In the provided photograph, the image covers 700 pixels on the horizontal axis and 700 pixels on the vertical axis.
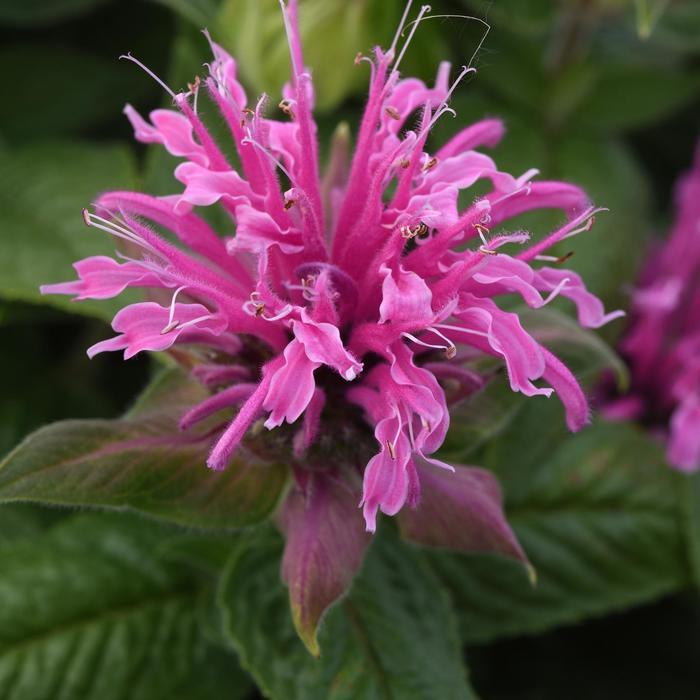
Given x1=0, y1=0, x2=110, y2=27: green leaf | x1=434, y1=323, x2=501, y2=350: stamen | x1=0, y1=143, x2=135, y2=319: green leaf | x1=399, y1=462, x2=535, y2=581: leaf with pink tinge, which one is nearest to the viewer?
x1=434, y1=323, x2=501, y2=350: stamen

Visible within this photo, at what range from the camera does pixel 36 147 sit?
3.22 feet

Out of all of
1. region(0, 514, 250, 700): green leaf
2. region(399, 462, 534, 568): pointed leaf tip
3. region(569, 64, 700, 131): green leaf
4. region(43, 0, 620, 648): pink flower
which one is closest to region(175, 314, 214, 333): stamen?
region(43, 0, 620, 648): pink flower

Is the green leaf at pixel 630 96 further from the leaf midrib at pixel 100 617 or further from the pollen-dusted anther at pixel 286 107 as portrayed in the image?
the leaf midrib at pixel 100 617

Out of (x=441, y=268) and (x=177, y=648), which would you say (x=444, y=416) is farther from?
(x=177, y=648)

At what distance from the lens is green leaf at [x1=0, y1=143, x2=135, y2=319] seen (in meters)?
0.83

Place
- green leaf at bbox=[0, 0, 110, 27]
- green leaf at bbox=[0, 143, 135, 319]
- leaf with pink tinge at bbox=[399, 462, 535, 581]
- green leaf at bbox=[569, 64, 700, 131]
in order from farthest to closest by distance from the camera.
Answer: green leaf at bbox=[569, 64, 700, 131] < green leaf at bbox=[0, 0, 110, 27] < green leaf at bbox=[0, 143, 135, 319] < leaf with pink tinge at bbox=[399, 462, 535, 581]

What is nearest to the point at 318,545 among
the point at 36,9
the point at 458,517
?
the point at 458,517

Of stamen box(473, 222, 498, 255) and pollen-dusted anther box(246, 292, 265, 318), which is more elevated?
stamen box(473, 222, 498, 255)

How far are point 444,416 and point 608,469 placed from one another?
1.48ft

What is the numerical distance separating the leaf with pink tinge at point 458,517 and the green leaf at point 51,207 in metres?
0.30

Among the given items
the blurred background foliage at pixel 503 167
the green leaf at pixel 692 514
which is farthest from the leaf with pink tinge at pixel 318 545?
the green leaf at pixel 692 514

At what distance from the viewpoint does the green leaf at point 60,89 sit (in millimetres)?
1077

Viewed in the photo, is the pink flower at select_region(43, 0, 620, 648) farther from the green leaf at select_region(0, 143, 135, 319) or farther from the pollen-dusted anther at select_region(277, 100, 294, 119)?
the green leaf at select_region(0, 143, 135, 319)

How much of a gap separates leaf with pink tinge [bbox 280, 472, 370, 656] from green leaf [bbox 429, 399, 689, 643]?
240mm
